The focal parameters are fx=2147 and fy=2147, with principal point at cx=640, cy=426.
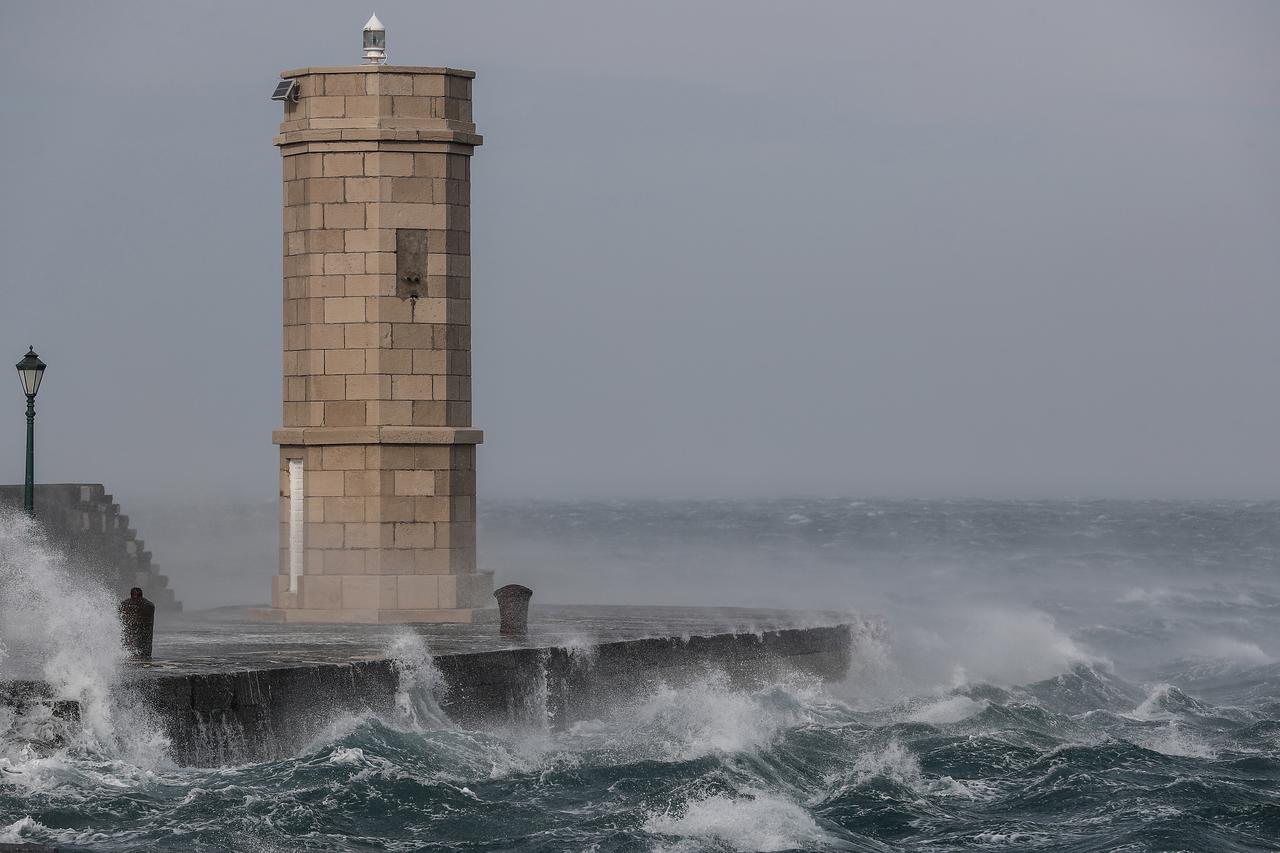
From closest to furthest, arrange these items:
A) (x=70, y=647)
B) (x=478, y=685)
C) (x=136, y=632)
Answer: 1. (x=70, y=647)
2. (x=136, y=632)
3. (x=478, y=685)

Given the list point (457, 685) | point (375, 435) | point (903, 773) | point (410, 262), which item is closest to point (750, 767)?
point (903, 773)

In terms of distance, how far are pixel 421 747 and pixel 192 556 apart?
30398 millimetres

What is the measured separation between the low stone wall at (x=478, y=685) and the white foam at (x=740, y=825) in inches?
119

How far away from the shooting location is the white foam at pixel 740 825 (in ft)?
48.4

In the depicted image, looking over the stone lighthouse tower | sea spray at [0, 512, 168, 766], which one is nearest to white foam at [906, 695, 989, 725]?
the stone lighthouse tower

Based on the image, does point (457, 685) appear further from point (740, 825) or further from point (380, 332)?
point (380, 332)

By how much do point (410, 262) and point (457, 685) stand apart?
5.93 m

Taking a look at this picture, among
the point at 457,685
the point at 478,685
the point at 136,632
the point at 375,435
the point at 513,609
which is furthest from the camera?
the point at 375,435

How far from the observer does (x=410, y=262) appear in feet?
74.0

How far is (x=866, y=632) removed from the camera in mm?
24812

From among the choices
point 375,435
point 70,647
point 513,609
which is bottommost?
point 70,647

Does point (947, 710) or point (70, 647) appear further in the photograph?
point (947, 710)

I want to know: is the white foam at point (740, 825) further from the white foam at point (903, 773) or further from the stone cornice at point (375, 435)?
the stone cornice at point (375, 435)

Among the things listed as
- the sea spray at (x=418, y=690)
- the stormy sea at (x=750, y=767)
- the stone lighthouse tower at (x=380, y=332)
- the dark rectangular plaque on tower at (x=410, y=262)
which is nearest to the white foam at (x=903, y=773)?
the stormy sea at (x=750, y=767)
